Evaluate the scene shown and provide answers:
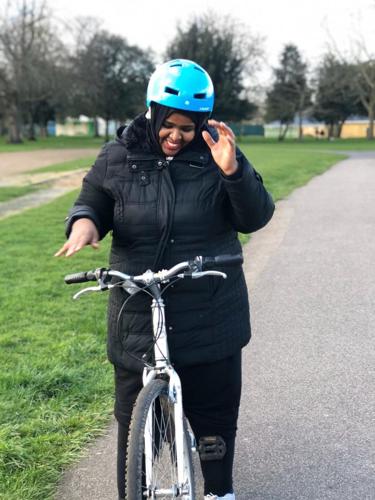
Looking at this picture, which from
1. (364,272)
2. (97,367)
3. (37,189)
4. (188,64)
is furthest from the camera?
(37,189)

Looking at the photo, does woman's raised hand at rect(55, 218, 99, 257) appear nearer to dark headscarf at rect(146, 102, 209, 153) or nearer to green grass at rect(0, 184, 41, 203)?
dark headscarf at rect(146, 102, 209, 153)

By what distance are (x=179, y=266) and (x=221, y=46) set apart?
61.6 meters

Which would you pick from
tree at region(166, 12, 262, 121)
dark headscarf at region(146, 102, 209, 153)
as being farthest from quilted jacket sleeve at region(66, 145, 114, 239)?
tree at region(166, 12, 262, 121)

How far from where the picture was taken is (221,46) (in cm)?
6044

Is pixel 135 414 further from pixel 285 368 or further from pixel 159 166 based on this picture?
pixel 285 368

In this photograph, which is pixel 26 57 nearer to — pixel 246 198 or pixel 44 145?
pixel 44 145

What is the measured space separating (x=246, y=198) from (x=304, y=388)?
7.49 ft

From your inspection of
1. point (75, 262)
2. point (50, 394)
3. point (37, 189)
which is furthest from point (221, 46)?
point (50, 394)

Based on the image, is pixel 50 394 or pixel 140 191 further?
pixel 50 394

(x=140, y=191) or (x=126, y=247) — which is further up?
(x=140, y=191)

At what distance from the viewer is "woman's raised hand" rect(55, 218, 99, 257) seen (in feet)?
7.45

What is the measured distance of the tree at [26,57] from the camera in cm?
5019

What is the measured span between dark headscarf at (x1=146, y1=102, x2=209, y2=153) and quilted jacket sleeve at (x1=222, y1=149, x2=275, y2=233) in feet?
0.63

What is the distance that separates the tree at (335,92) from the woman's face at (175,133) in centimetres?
6279
